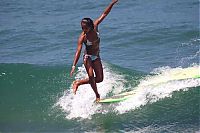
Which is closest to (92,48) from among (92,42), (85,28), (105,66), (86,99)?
(92,42)

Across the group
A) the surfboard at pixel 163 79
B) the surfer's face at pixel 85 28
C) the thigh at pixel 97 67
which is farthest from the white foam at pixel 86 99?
the surfer's face at pixel 85 28

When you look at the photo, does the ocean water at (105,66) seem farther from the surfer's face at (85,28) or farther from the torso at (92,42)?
the surfer's face at (85,28)

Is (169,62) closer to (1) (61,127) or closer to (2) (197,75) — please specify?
(2) (197,75)

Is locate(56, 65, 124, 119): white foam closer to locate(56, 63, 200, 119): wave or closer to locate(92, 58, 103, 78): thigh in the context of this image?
locate(56, 63, 200, 119): wave

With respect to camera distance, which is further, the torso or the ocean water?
the ocean water

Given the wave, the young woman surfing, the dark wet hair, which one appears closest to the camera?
the dark wet hair

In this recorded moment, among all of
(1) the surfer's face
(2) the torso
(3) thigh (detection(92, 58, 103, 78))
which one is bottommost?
(3) thigh (detection(92, 58, 103, 78))

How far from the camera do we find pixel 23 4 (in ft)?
81.7

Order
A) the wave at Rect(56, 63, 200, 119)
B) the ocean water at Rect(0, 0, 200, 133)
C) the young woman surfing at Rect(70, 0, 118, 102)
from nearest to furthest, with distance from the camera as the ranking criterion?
the young woman surfing at Rect(70, 0, 118, 102)
the ocean water at Rect(0, 0, 200, 133)
the wave at Rect(56, 63, 200, 119)

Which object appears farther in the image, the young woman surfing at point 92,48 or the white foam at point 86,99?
the white foam at point 86,99

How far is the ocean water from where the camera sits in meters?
9.09

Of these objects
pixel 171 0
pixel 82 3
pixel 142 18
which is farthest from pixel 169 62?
pixel 82 3

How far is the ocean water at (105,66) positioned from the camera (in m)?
9.09

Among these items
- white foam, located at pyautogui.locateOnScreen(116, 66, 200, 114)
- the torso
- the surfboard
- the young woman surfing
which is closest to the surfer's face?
the young woman surfing
